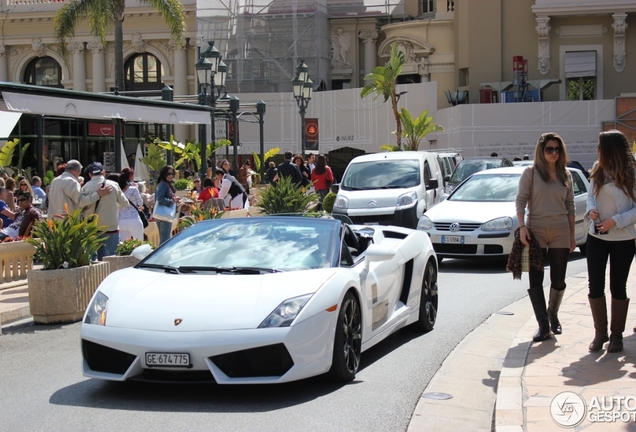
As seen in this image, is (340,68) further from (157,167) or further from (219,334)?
(219,334)

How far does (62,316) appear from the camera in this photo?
10.5 metres

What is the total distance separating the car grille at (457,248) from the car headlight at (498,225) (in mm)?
362

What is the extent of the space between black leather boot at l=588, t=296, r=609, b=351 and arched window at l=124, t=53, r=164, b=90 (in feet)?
170

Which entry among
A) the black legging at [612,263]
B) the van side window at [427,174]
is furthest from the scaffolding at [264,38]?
the black legging at [612,263]

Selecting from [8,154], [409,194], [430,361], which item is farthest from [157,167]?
[430,361]

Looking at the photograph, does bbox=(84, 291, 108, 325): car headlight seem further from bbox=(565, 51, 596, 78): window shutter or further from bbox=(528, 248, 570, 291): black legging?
bbox=(565, 51, 596, 78): window shutter

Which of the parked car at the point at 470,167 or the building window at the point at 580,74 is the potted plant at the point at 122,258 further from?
the building window at the point at 580,74

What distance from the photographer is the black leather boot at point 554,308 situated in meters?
8.42

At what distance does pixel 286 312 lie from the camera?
6617 millimetres

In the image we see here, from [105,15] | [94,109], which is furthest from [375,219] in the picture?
[105,15]

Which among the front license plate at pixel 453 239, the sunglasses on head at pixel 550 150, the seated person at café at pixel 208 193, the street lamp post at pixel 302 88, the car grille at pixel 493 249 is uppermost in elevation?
the street lamp post at pixel 302 88

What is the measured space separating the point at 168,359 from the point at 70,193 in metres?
6.52

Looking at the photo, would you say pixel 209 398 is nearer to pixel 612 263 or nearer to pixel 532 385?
pixel 532 385

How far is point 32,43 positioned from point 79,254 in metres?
49.0
